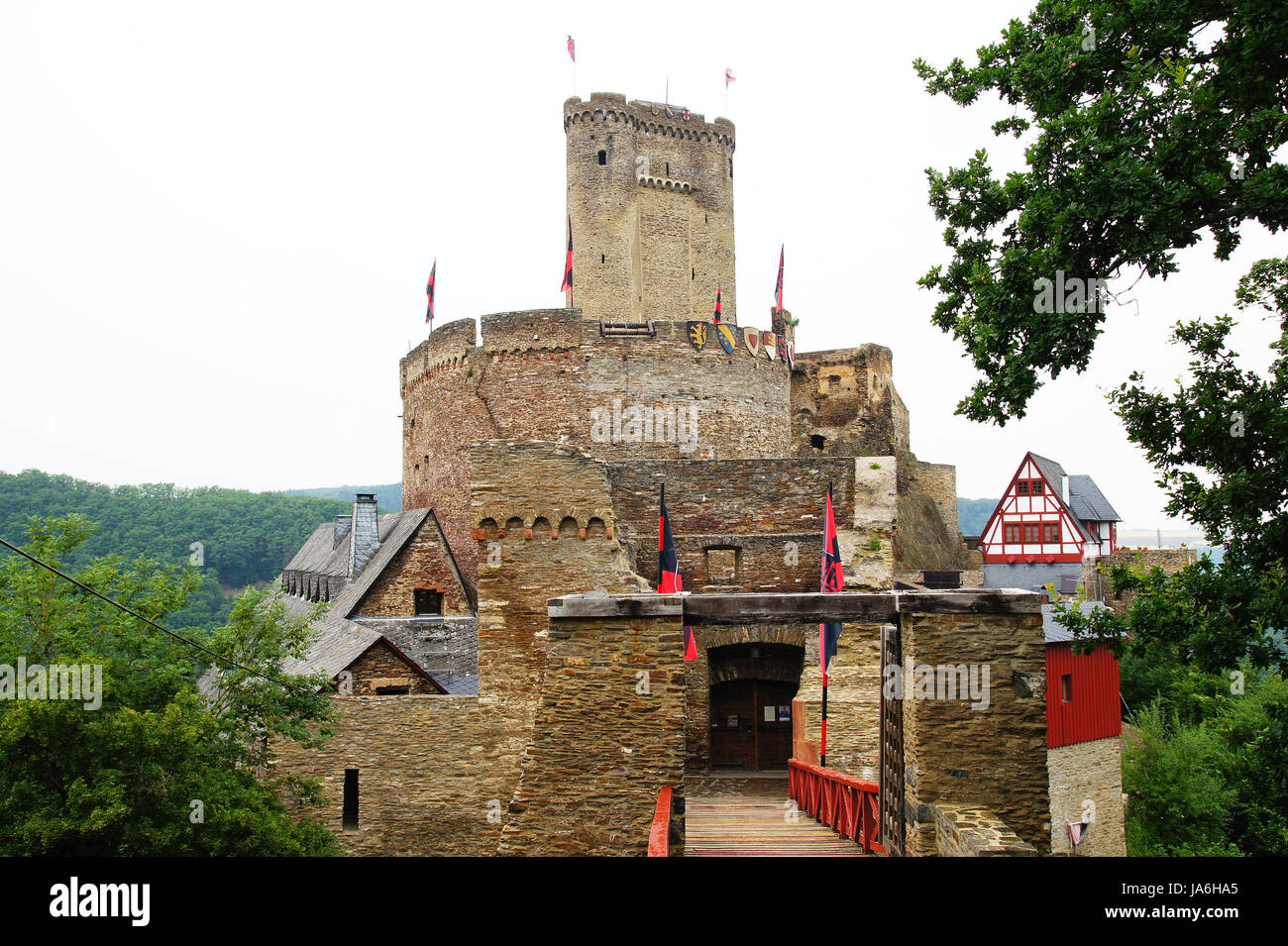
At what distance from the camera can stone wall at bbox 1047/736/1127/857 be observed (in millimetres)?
21406

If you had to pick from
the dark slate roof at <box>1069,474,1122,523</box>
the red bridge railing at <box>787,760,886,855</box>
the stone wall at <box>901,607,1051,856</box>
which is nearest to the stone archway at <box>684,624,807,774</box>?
the red bridge railing at <box>787,760,886,855</box>

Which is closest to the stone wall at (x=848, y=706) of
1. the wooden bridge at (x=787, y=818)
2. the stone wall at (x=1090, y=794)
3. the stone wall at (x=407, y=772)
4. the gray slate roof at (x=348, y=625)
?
the wooden bridge at (x=787, y=818)

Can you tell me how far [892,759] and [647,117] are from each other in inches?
1461

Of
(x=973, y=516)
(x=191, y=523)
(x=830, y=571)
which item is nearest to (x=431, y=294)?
(x=830, y=571)

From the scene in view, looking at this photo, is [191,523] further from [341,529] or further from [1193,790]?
[1193,790]

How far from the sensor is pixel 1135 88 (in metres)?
9.51

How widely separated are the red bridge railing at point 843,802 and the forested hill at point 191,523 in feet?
207

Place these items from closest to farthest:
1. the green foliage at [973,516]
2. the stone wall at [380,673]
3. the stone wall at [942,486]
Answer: the stone wall at [380,673] < the stone wall at [942,486] < the green foliage at [973,516]

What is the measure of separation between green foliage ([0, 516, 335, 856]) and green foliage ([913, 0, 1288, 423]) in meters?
12.1

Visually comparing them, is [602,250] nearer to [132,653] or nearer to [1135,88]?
[132,653]

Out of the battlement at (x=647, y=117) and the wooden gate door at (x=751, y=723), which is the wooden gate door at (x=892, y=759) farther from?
the battlement at (x=647, y=117)

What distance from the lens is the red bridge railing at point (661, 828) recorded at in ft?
24.9
